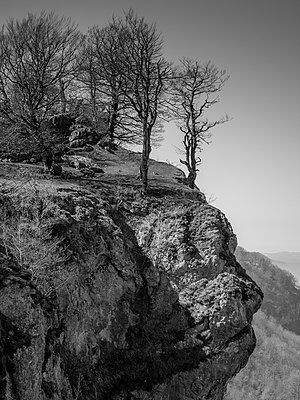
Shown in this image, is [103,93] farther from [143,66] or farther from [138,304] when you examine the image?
[138,304]

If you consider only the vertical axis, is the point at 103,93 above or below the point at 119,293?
above

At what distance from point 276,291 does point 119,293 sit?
148713 millimetres

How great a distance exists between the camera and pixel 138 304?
494 inches

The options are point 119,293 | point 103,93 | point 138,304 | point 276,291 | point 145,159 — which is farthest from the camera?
point 276,291

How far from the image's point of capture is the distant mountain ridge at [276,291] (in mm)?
140375

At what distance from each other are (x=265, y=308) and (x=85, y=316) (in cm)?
14232

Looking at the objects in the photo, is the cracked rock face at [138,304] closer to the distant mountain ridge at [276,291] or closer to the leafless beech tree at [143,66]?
the leafless beech tree at [143,66]

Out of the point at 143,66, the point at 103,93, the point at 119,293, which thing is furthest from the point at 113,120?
the point at 119,293

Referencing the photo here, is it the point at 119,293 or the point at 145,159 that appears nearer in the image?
the point at 119,293

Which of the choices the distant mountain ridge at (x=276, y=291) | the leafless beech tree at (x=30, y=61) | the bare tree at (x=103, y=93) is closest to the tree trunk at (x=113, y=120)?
the bare tree at (x=103, y=93)

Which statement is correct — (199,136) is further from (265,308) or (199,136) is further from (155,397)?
(265,308)

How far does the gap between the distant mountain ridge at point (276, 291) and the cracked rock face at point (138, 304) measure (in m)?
134

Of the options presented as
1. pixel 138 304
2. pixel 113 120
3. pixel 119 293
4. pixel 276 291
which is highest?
pixel 113 120

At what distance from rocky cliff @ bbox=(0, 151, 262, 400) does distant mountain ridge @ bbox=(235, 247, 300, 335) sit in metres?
134
